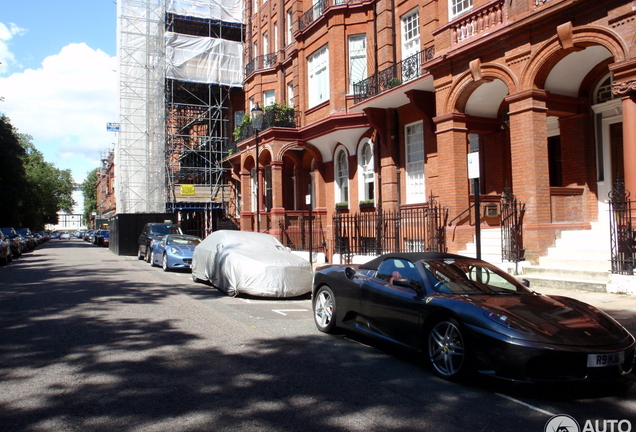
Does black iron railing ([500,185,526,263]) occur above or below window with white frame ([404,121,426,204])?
below

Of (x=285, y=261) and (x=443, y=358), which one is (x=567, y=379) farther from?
(x=285, y=261)

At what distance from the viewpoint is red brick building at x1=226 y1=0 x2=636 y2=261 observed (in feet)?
39.9

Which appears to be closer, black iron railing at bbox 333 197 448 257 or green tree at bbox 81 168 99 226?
black iron railing at bbox 333 197 448 257

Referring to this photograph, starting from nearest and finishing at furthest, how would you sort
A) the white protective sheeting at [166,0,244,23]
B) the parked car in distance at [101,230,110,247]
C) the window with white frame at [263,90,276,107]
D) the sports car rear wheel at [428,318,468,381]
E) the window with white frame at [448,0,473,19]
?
the sports car rear wheel at [428,318,468,381]
the window with white frame at [448,0,473,19]
the window with white frame at [263,90,276,107]
the white protective sheeting at [166,0,244,23]
the parked car in distance at [101,230,110,247]

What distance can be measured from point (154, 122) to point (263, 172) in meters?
14.6

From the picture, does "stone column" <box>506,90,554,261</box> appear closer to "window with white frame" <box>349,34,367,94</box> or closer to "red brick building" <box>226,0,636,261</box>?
"red brick building" <box>226,0,636,261</box>

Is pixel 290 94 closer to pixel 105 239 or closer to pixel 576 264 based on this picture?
pixel 576 264

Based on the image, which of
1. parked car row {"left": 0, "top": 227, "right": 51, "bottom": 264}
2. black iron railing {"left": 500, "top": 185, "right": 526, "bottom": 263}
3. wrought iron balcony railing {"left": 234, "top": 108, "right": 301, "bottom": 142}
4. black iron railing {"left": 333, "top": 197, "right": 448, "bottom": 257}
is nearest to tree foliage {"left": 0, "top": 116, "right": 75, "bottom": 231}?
parked car row {"left": 0, "top": 227, "right": 51, "bottom": 264}

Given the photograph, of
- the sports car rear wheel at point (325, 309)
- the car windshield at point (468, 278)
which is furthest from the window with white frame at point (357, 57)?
the car windshield at point (468, 278)

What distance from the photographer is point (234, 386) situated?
5.23 m

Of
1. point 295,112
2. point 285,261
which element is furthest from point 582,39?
point 295,112

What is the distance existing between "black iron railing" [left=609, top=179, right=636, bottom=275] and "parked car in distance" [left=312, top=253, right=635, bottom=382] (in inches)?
181

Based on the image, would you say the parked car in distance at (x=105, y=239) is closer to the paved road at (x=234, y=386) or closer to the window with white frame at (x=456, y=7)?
the window with white frame at (x=456, y=7)

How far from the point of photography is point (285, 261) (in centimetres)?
1188
